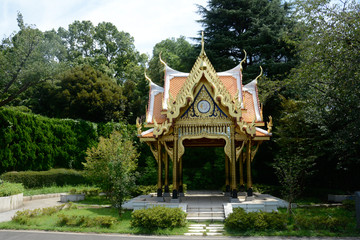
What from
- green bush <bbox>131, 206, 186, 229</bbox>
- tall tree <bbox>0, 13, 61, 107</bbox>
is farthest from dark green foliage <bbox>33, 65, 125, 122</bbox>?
green bush <bbox>131, 206, 186, 229</bbox>

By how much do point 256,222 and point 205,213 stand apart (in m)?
2.47

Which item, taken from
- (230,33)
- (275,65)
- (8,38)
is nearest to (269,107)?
(275,65)

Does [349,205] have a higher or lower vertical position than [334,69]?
lower

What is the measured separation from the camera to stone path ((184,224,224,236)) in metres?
9.96

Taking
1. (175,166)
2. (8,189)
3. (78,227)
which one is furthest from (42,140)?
A: (78,227)

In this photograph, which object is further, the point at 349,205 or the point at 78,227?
the point at 349,205

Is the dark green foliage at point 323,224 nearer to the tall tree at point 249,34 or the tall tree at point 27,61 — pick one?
the tall tree at point 249,34

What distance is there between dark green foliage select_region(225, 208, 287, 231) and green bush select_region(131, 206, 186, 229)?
1.71 m

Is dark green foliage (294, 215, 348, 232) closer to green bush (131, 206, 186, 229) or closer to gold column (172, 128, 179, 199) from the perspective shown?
green bush (131, 206, 186, 229)

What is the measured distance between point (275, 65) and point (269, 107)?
3.50 metres

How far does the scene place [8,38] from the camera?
83.0 ft

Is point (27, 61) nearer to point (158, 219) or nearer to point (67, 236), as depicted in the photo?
point (67, 236)

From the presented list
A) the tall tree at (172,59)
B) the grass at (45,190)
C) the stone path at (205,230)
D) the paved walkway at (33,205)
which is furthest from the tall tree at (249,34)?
the paved walkway at (33,205)

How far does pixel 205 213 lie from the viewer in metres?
12.0
